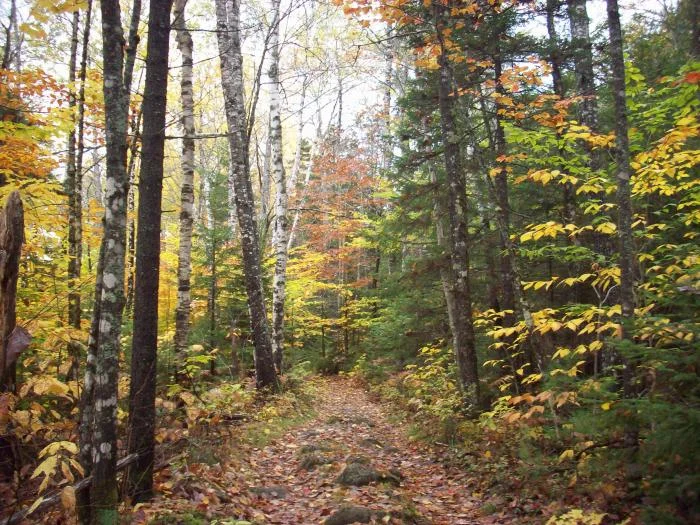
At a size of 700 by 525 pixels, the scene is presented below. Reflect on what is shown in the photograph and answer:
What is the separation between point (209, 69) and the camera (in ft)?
90.3

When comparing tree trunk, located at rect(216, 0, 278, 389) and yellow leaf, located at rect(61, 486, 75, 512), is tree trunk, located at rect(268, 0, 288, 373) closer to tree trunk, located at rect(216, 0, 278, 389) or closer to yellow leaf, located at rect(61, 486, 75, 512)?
tree trunk, located at rect(216, 0, 278, 389)

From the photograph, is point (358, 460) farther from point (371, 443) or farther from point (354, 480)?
point (371, 443)

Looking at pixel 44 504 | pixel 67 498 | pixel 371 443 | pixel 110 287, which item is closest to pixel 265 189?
pixel 371 443

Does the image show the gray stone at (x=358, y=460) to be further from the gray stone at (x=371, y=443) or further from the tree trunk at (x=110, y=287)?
the tree trunk at (x=110, y=287)

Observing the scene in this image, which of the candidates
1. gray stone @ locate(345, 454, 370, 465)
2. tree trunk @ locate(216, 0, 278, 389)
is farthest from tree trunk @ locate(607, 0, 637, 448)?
tree trunk @ locate(216, 0, 278, 389)

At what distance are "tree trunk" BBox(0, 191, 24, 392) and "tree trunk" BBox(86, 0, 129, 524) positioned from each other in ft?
3.71

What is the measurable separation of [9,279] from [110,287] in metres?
1.44

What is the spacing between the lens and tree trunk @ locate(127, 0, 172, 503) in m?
4.77

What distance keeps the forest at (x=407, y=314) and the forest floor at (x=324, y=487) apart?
43mm

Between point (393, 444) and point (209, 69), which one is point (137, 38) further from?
point (209, 69)

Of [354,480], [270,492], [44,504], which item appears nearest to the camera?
[44,504]

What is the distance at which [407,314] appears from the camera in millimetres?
14477

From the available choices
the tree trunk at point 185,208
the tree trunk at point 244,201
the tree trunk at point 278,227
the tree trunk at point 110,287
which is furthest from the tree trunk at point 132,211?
the tree trunk at point 278,227

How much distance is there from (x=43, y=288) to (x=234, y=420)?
4.33 meters
